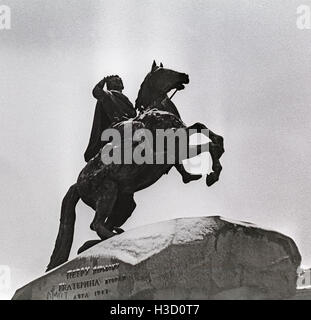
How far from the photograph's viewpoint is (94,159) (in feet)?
27.9

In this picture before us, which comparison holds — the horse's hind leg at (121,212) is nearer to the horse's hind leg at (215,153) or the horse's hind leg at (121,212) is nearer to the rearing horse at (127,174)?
the rearing horse at (127,174)

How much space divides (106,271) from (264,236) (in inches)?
62.2

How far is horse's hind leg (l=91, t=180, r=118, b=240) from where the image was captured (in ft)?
27.1

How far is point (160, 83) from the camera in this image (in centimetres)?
883

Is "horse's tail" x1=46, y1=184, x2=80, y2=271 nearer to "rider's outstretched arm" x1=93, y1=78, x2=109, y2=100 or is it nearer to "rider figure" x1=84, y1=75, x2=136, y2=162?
"rider figure" x1=84, y1=75, x2=136, y2=162

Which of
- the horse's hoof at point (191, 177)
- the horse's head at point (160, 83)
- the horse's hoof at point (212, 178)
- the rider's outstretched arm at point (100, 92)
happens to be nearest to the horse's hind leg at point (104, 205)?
the horse's hoof at point (191, 177)

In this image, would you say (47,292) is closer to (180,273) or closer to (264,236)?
(180,273)

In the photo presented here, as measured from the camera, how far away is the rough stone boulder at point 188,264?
22.8ft

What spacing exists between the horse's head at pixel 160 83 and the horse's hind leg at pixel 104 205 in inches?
46.7

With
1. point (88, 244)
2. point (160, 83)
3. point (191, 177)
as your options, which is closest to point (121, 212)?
point (88, 244)
